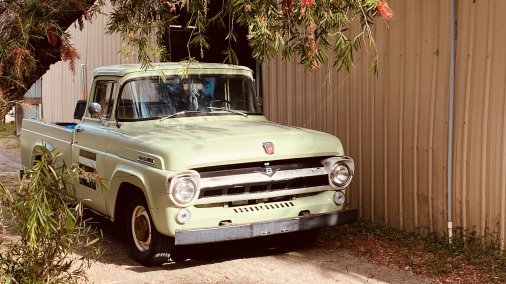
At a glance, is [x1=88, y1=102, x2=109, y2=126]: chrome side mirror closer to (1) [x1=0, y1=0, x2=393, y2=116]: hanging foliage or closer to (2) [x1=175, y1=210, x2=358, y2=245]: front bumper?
(1) [x1=0, y1=0, x2=393, y2=116]: hanging foliage

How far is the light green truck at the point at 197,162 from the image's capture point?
5.70 metres

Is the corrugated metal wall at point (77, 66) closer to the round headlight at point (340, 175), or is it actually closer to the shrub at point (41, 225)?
the round headlight at point (340, 175)

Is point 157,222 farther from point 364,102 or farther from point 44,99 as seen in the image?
point 44,99

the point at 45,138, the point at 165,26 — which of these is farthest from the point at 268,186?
the point at 45,138

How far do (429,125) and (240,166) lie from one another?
2.18m

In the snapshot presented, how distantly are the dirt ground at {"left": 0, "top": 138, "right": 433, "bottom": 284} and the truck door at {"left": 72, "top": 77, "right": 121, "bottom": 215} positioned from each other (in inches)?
24.4

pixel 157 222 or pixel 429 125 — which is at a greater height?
pixel 429 125

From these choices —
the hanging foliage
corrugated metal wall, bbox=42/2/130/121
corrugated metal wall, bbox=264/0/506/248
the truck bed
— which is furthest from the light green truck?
corrugated metal wall, bbox=42/2/130/121

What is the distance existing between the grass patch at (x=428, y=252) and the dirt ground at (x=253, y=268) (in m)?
0.16

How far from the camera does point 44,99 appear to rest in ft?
64.4

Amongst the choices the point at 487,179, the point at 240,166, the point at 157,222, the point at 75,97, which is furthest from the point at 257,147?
the point at 75,97

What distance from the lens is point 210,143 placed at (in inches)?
230

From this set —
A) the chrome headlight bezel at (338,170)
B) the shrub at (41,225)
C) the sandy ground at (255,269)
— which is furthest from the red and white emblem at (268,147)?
the shrub at (41,225)

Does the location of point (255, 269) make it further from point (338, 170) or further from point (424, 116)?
point (424, 116)
